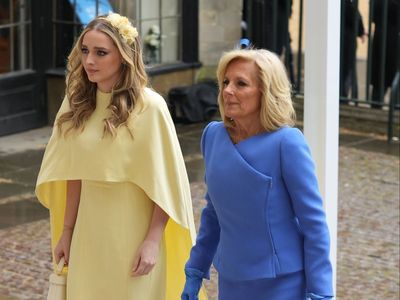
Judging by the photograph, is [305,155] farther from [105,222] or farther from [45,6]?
[45,6]

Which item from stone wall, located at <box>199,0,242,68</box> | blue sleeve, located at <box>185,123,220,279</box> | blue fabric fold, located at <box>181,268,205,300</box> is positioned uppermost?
stone wall, located at <box>199,0,242,68</box>

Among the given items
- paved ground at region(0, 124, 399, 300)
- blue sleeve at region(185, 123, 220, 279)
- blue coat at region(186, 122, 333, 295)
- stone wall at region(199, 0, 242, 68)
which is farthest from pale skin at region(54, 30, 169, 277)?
stone wall at region(199, 0, 242, 68)

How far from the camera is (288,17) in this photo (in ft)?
43.2

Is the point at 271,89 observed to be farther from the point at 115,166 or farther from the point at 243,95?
the point at 115,166

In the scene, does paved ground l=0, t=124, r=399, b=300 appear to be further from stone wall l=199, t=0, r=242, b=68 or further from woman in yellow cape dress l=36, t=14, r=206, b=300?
woman in yellow cape dress l=36, t=14, r=206, b=300

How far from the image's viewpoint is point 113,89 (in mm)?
4699

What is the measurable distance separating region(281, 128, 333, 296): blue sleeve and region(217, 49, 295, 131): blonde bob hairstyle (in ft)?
0.24

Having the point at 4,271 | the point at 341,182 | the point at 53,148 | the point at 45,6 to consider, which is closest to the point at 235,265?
the point at 53,148

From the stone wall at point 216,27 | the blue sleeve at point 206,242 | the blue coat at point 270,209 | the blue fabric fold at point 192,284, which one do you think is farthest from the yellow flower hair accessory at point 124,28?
the stone wall at point 216,27

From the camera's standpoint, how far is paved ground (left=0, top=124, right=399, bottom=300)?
24.7ft

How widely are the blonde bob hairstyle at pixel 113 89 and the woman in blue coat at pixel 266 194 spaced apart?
Answer: 54cm

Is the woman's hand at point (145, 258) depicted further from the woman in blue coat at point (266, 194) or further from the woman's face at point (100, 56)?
the woman's face at point (100, 56)

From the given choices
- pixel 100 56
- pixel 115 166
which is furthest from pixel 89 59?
pixel 115 166

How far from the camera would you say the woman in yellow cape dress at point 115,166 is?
466 centimetres
